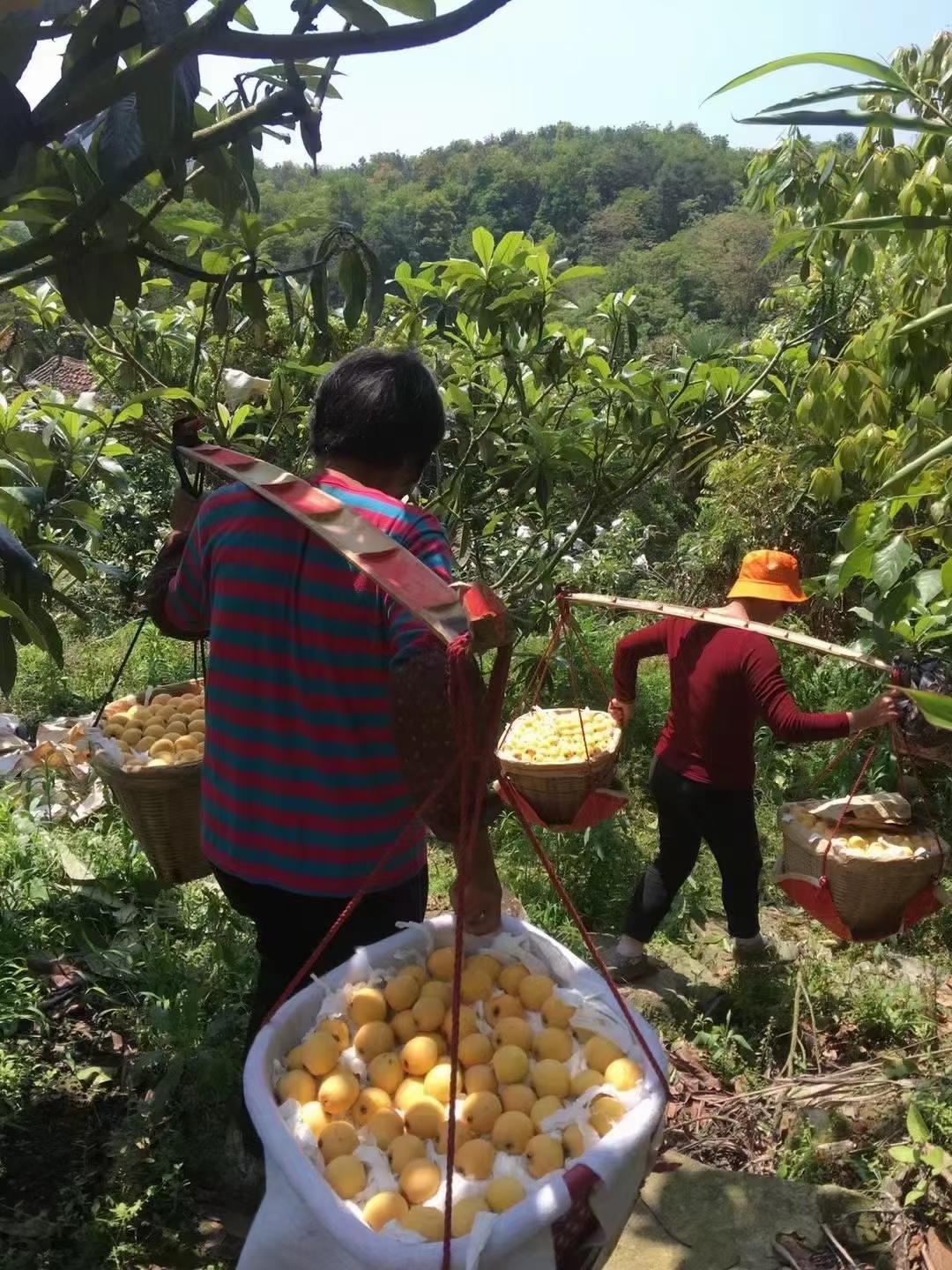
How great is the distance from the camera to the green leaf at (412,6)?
3.85 ft

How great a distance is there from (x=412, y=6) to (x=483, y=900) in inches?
44.9

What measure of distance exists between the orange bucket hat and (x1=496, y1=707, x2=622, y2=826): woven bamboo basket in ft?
2.09

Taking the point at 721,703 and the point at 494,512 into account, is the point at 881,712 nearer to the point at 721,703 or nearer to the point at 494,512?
the point at 721,703

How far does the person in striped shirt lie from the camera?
4.88ft

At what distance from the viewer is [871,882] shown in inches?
96.3

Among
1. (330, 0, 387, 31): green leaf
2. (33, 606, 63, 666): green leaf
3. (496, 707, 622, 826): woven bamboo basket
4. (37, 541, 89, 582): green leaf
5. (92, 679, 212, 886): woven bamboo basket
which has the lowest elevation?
(496, 707, 622, 826): woven bamboo basket

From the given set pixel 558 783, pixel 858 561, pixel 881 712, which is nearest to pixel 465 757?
pixel 858 561

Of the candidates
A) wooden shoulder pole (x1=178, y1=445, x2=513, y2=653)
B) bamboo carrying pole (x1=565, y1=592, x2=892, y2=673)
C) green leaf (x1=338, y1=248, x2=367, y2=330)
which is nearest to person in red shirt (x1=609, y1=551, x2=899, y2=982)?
bamboo carrying pole (x1=565, y1=592, x2=892, y2=673)

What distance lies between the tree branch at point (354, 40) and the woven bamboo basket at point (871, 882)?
6.77 ft

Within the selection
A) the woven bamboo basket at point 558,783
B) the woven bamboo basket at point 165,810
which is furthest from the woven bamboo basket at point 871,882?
the woven bamboo basket at point 165,810

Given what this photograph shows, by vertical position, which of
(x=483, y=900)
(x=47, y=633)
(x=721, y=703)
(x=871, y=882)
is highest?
(x=47, y=633)

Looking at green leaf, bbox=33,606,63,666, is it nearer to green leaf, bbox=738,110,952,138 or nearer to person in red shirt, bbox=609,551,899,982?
green leaf, bbox=738,110,952,138

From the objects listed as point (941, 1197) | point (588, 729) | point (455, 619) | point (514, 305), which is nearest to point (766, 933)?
point (588, 729)

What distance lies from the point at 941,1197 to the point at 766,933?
129cm
